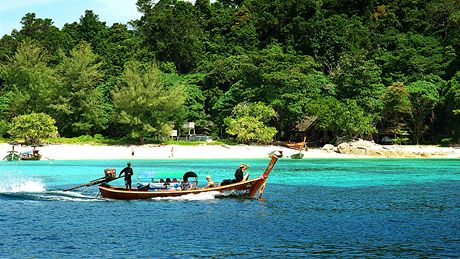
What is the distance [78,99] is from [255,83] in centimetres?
2000

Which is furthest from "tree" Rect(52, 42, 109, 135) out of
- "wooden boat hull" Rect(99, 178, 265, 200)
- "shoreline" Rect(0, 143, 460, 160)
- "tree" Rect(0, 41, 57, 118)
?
"wooden boat hull" Rect(99, 178, 265, 200)

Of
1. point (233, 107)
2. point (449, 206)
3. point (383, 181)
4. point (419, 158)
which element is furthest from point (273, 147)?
point (449, 206)

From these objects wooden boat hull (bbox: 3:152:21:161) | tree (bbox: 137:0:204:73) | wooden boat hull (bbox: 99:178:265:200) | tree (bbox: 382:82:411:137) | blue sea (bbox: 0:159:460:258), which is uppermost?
tree (bbox: 137:0:204:73)

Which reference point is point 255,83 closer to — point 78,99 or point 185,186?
point 78,99

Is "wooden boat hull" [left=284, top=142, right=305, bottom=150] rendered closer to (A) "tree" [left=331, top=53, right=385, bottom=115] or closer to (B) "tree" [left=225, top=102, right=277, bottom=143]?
(B) "tree" [left=225, top=102, right=277, bottom=143]

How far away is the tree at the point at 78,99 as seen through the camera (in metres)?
61.9

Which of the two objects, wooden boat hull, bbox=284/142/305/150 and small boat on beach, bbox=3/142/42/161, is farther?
wooden boat hull, bbox=284/142/305/150

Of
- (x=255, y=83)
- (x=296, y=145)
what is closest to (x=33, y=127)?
(x=255, y=83)

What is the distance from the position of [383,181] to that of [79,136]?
39760 mm

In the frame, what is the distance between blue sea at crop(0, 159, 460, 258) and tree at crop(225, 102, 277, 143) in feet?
90.3

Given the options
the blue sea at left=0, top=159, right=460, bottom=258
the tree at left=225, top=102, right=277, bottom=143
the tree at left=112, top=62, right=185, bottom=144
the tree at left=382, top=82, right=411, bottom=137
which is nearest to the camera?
the blue sea at left=0, top=159, right=460, bottom=258

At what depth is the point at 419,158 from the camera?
5575cm

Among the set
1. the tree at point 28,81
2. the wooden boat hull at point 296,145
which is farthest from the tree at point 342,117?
the tree at point 28,81

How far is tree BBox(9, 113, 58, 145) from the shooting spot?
186 feet
